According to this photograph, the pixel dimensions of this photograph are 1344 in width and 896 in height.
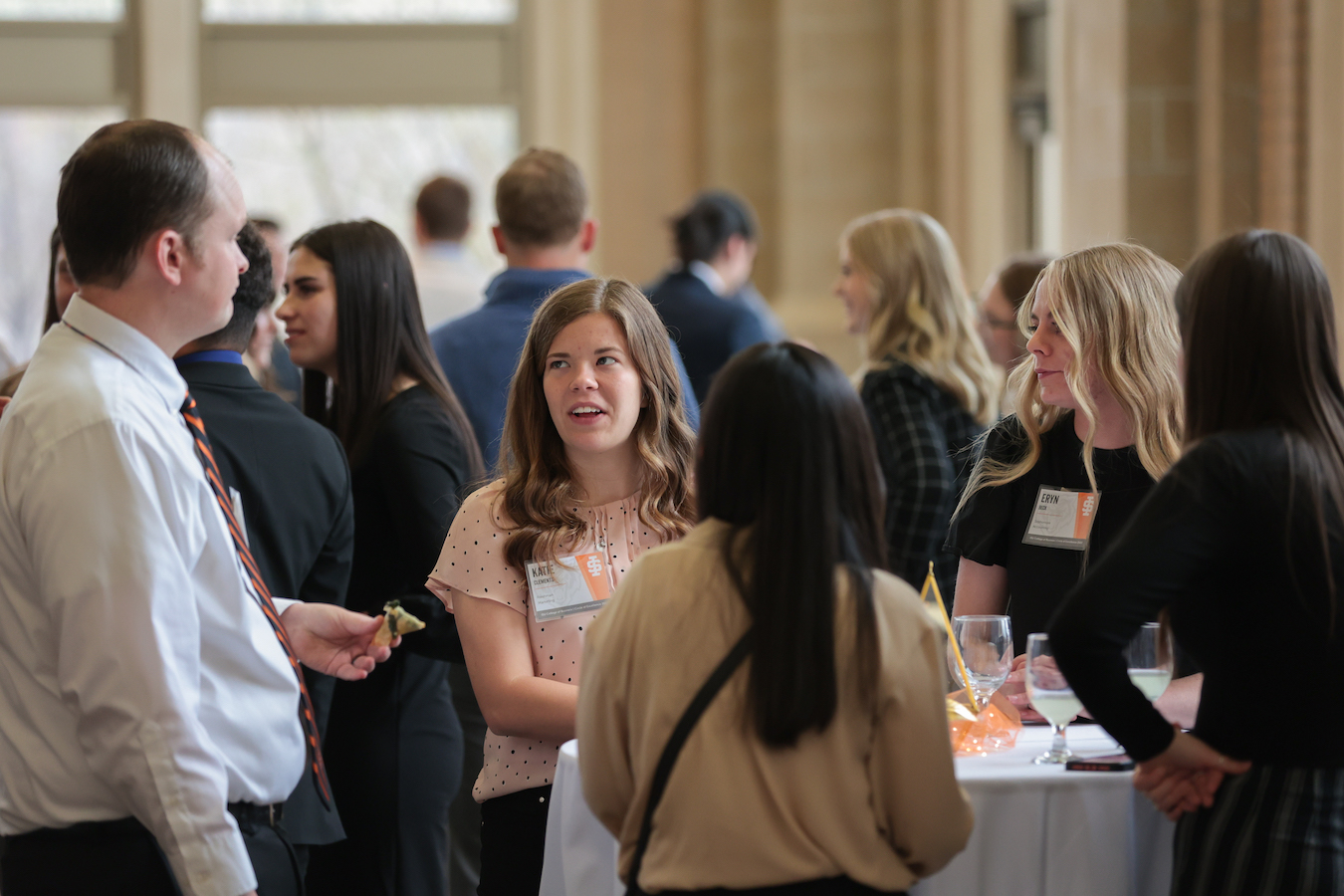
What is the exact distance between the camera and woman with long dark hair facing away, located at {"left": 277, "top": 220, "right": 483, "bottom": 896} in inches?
105

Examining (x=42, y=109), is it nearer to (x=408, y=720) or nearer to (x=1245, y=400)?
(x=408, y=720)

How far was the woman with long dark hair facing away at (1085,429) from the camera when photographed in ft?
7.66

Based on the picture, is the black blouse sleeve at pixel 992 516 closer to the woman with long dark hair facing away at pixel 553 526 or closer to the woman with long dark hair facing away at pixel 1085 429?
the woman with long dark hair facing away at pixel 1085 429

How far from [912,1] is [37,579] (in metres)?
5.99

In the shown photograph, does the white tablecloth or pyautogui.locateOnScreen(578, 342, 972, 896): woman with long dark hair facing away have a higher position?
pyautogui.locateOnScreen(578, 342, 972, 896): woman with long dark hair facing away

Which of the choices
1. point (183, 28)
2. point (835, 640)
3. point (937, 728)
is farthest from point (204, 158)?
point (183, 28)

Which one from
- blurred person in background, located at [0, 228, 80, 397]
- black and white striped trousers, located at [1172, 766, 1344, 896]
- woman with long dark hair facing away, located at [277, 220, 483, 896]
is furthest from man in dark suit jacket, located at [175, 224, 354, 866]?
black and white striped trousers, located at [1172, 766, 1344, 896]

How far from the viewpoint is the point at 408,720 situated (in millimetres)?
2709

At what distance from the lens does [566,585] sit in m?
2.11

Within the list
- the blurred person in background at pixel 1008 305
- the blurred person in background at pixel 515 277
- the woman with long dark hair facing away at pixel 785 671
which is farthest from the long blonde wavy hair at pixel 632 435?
the blurred person in background at pixel 1008 305

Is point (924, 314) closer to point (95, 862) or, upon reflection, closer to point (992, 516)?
point (992, 516)

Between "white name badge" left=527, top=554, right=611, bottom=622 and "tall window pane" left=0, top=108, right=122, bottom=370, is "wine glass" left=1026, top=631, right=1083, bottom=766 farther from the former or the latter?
"tall window pane" left=0, top=108, right=122, bottom=370

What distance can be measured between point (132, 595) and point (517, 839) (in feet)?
2.77

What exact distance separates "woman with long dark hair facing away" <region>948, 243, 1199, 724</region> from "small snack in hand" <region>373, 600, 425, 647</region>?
3.50ft
